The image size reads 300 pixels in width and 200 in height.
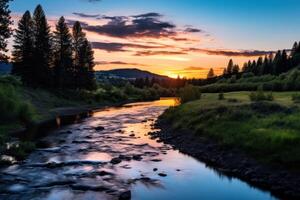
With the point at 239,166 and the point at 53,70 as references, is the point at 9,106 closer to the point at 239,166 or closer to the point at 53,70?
the point at 239,166

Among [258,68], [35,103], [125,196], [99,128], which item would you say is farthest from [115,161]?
[258,68]

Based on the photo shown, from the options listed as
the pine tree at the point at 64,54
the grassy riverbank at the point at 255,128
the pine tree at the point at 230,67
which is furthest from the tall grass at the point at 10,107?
the pine tree at the point at 230,67

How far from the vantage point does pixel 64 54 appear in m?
86.9

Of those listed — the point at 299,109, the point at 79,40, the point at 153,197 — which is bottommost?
the point at 153,197

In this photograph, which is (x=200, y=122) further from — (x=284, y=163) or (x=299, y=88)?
(x=299, y=88)

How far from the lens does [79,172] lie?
2288 centimetres

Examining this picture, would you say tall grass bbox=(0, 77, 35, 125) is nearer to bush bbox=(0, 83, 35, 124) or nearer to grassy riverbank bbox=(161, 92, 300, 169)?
bush bbox=(0, 83, 35, 124)

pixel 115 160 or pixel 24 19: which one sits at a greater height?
pixel 24 19

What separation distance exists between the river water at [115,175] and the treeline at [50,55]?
1791 inches

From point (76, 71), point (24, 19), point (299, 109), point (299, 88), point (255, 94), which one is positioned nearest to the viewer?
point (299, 109)

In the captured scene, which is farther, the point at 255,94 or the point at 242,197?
the point at 255,94

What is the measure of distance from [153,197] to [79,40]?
264ft

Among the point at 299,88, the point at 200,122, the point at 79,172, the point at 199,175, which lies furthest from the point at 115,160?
the point at 299,88

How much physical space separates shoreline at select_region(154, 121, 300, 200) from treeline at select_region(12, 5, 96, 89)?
48943mm
